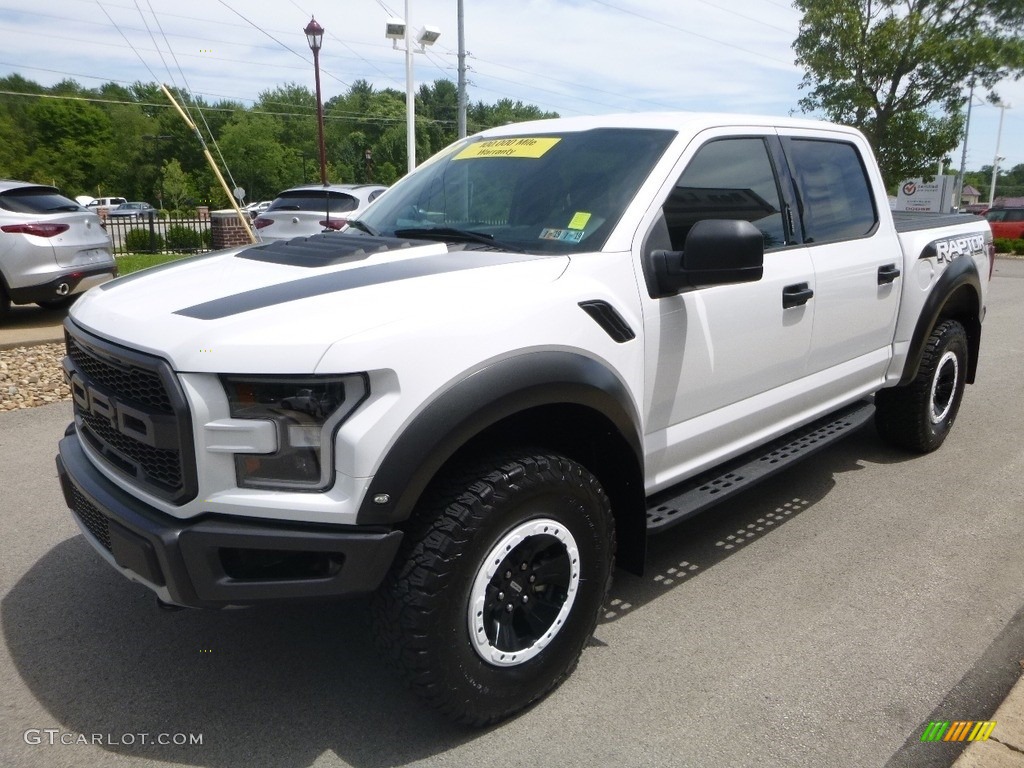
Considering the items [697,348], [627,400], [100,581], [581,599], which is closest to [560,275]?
[627,400]

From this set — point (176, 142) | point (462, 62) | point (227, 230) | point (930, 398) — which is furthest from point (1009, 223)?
point (176, 142)

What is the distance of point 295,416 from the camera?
214 cm

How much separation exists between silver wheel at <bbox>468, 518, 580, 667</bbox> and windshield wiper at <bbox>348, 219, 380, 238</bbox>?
152 centimetres

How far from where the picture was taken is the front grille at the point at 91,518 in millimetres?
2506

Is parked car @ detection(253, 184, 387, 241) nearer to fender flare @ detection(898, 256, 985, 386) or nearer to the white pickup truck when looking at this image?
the white pickup truck

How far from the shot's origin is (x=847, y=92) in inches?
992

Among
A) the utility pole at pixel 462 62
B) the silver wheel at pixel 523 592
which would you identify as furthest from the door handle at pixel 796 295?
the utility pole at pixel 462 62

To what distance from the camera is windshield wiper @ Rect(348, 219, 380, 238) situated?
3559 millimetres

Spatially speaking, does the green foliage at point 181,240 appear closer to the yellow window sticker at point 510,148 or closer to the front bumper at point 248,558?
the yellow window sticker at point 510,148

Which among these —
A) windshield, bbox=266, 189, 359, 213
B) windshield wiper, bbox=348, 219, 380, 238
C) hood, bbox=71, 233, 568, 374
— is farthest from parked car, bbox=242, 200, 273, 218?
hood, bbox=71, 233, 568, 374

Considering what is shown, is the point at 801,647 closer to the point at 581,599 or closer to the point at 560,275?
the point at 581,599

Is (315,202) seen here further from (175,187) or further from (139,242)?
(175,187)

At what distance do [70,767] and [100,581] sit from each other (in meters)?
1.24
